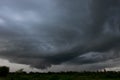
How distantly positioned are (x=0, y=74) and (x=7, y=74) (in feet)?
4.81

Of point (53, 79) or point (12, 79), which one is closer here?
point (12, 79)

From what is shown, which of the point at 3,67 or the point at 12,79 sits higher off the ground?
the point at 3,67

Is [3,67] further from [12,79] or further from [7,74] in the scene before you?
[12,79]

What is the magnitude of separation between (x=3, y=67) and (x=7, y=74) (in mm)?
1526

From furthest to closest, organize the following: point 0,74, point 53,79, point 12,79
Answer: point 0,74
point 53,79
point 12,79

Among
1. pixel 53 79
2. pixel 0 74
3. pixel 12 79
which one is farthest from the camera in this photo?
pixel 0 74

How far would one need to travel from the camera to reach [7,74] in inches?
2037

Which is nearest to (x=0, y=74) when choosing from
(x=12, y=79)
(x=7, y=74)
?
(x=7, y=74)

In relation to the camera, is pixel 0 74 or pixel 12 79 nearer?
pixel 12 79

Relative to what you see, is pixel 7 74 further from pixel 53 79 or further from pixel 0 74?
pixel 53 79

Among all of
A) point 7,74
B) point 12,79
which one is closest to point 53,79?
point 12,79

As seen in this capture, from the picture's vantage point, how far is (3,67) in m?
51.8

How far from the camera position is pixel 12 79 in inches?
1666

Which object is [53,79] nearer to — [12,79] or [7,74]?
[12,79]
